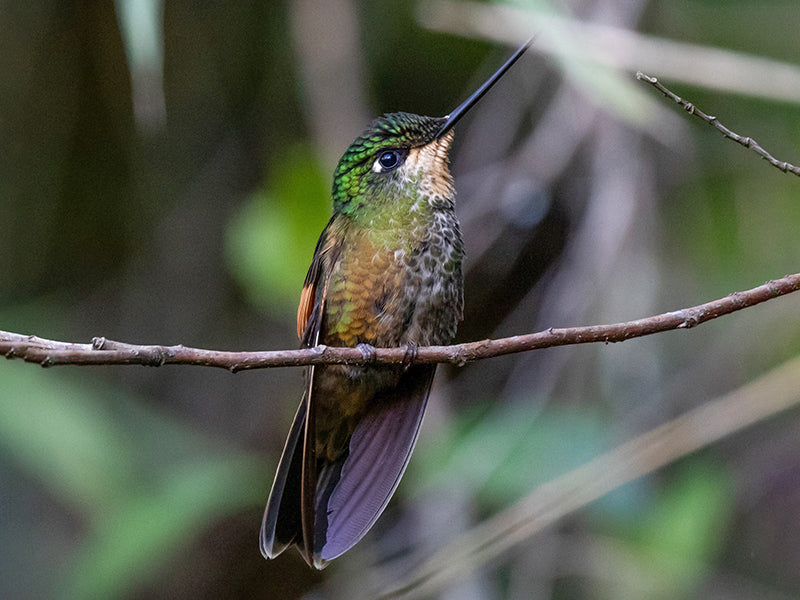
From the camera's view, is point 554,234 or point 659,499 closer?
point 659,499

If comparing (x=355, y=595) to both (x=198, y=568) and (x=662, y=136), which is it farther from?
(x=662, y=136)

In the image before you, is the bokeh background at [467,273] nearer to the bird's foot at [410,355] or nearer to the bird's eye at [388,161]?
the bird's eye at [388,161]

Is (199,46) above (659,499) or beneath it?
above

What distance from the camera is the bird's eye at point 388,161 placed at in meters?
1.81

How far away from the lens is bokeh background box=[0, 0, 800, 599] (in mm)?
2561

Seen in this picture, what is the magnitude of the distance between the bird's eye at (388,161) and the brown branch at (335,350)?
54 cm

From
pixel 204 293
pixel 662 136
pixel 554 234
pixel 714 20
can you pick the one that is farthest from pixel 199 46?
pixel 714 20

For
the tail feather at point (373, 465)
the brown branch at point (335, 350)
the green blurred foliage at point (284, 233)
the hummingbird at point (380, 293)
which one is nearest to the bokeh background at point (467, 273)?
the green blurred foliage at point (284, 233)

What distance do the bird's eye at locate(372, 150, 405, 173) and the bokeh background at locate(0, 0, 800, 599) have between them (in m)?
0.37

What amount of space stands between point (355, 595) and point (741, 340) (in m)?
1.64

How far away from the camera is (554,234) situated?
298 cm

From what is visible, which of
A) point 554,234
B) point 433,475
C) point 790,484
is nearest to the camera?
point 433,475

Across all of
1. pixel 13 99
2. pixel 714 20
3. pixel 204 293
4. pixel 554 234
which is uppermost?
pixel 13 99

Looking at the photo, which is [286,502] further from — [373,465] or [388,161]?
[388,161]
